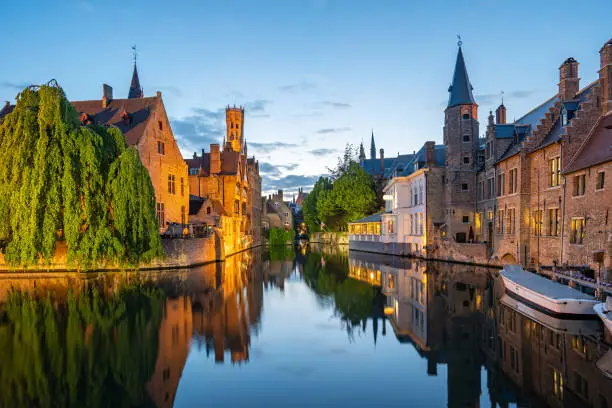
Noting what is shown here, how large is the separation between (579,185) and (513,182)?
721cm

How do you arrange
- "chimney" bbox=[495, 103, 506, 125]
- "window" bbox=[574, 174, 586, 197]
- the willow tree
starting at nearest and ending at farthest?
1. "window" bbox=[574, 174, 586, 197]
2. the willow tree
3. "chimney" bbox=[495, 103, 506, 125]

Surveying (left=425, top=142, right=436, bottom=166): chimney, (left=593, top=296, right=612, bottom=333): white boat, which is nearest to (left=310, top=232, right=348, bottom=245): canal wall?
(left=425, top=142, right=436, bottom=166): chimney

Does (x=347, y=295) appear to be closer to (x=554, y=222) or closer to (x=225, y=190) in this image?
(x=554, y=222)

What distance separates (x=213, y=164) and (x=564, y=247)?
35.7 m

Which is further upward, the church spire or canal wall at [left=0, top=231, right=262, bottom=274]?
the church spire

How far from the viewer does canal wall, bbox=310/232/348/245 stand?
67.8 m

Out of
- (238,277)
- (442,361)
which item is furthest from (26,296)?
(442,361)

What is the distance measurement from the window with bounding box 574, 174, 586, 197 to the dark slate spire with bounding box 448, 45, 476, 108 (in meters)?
15.2

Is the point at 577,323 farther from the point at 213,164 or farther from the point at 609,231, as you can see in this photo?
the point at 213,164

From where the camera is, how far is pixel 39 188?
73.2ft

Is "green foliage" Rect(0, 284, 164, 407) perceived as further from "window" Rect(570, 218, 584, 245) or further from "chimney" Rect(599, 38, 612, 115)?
"chimney" Rect(599, 38, 612, 115)

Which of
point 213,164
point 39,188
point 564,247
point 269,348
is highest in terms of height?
point 213,164

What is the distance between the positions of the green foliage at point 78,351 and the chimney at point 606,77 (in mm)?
22561

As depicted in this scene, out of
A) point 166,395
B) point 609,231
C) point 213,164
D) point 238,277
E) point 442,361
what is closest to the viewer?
point 166,395
